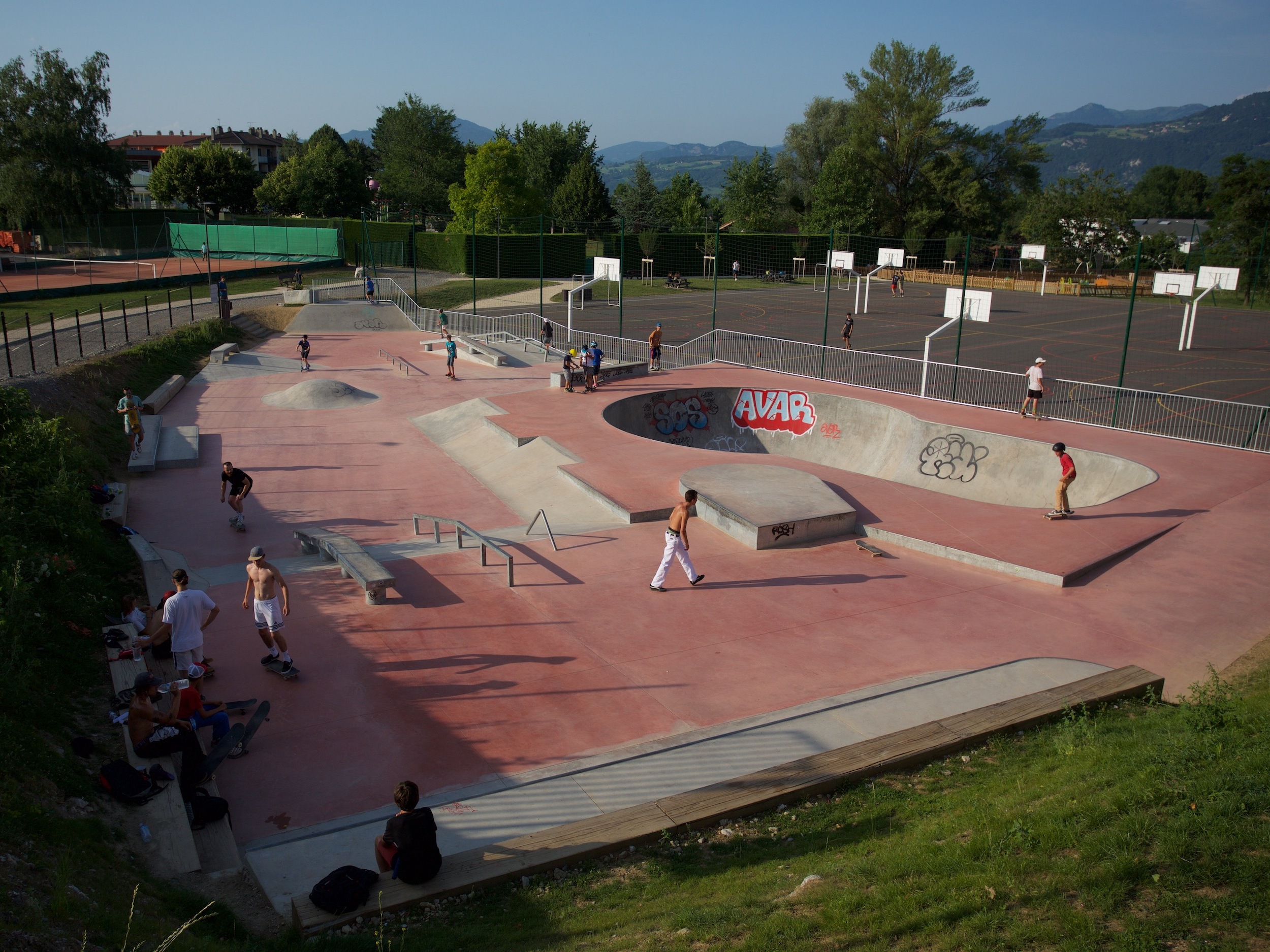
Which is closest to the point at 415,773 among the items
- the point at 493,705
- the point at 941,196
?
the point at 493,705

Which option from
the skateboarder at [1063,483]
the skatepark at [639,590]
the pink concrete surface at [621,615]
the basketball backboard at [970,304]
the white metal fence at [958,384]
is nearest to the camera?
the skatepark at [639,590]

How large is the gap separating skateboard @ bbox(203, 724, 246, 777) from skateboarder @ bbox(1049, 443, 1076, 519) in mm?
12683

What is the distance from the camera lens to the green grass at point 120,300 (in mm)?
31750

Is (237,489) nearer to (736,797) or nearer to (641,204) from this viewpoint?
(736,797)

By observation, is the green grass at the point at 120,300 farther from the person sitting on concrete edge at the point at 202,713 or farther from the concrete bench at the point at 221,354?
the person sitting on concrete edge at the point at 202,713

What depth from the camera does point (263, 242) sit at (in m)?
59.4

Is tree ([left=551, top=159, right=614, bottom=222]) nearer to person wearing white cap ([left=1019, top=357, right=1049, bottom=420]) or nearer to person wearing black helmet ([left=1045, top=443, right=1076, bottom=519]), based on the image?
person wearing white cap ([left=1019, top=357, right=1049, bottom=420])

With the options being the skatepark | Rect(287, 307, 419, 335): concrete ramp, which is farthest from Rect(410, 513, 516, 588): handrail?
Rect(287, 307, 419, 335): concrete ramp

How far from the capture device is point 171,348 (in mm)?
29141

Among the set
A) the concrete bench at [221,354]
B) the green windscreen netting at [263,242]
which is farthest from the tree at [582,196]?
the concrete bench at [221,354]

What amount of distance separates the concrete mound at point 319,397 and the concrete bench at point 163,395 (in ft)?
8.35

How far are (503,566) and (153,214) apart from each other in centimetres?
6382

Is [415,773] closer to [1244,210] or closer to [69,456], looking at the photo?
[69,456]

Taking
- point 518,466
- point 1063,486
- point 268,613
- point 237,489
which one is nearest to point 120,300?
point 237,489
